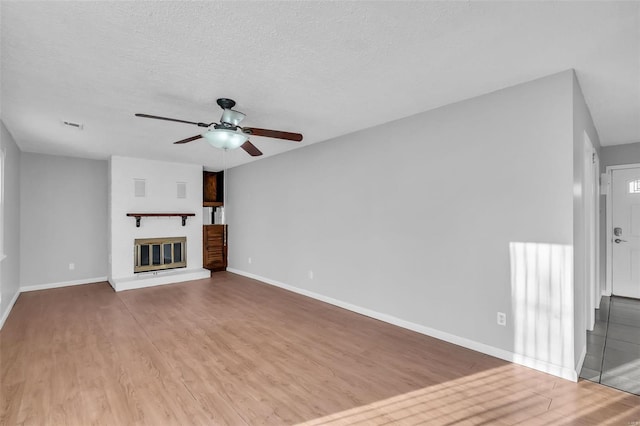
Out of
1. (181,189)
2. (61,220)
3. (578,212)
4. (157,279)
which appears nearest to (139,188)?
(181,189)

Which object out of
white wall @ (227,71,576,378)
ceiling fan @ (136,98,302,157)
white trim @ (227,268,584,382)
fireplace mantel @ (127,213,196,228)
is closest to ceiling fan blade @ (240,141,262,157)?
ceiling fan @ (136,98,302,157)

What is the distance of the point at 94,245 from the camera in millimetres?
6285

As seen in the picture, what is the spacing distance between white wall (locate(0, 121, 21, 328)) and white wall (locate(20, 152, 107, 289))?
39cm

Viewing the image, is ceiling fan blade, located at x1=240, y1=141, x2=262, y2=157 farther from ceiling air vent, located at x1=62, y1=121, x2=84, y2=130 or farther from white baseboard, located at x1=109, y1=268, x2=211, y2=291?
white baseboard, located at x1=109, y1=268, x2=211, y2=291

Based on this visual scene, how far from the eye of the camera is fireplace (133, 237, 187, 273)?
616cm

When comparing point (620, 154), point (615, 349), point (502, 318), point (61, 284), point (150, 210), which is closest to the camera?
point (502, 318)

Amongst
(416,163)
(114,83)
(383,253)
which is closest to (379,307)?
(383,253)

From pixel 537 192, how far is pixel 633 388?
5.41 ft

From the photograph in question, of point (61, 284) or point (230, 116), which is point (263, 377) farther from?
point (61, 284)

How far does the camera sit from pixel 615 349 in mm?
3088

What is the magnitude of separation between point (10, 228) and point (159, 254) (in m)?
2.36

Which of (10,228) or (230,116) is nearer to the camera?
(230,116)

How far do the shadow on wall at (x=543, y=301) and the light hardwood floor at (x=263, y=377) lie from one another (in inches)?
8.7

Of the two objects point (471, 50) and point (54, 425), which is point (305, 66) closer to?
point (471, 50)
